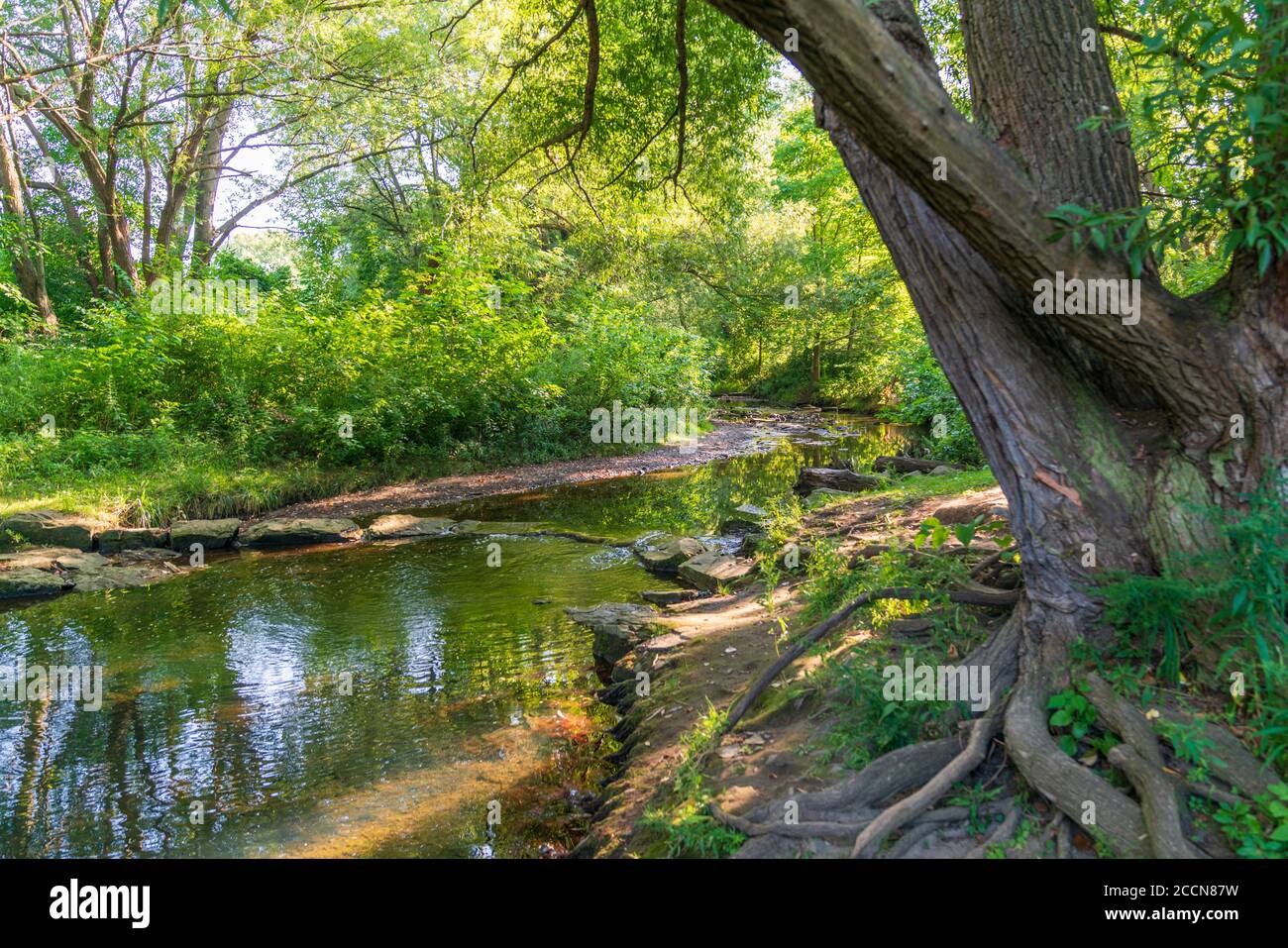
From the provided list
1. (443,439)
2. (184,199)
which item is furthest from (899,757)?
(184,199)

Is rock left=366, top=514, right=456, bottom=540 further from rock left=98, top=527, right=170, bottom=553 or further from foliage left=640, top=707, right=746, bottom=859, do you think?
foliage left=640, top=707, right=746, bottom=859

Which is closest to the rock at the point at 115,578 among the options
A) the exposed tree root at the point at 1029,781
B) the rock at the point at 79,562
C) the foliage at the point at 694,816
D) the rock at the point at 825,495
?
the rock at the point at 79,562

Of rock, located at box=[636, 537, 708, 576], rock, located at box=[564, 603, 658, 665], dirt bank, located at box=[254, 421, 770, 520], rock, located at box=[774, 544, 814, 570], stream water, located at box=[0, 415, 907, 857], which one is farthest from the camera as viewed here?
dirt bank, located at box=[254, 421, 770, 520]

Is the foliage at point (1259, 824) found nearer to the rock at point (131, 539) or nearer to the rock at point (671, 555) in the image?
the rock at point (671, 555)

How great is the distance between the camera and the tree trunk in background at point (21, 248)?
17.1 m

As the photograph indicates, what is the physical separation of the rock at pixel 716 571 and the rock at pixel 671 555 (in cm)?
28

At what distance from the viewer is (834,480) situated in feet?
39.7

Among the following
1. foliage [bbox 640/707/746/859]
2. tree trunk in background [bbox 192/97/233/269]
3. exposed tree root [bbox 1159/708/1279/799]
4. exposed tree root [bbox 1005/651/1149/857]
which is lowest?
foliage [bbox 640/707/746/859]

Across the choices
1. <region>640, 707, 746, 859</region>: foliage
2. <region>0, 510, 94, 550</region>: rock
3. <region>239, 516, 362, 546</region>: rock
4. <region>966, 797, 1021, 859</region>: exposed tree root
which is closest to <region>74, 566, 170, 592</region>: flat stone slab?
<region>0, 510, 94, 550</region>: rock

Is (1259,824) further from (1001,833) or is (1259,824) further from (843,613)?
(843,613)

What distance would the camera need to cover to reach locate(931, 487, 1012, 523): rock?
20.9 feet

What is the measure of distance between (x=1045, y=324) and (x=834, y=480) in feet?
28.1

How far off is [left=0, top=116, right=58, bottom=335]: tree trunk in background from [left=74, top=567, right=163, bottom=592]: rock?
11.3 meters
